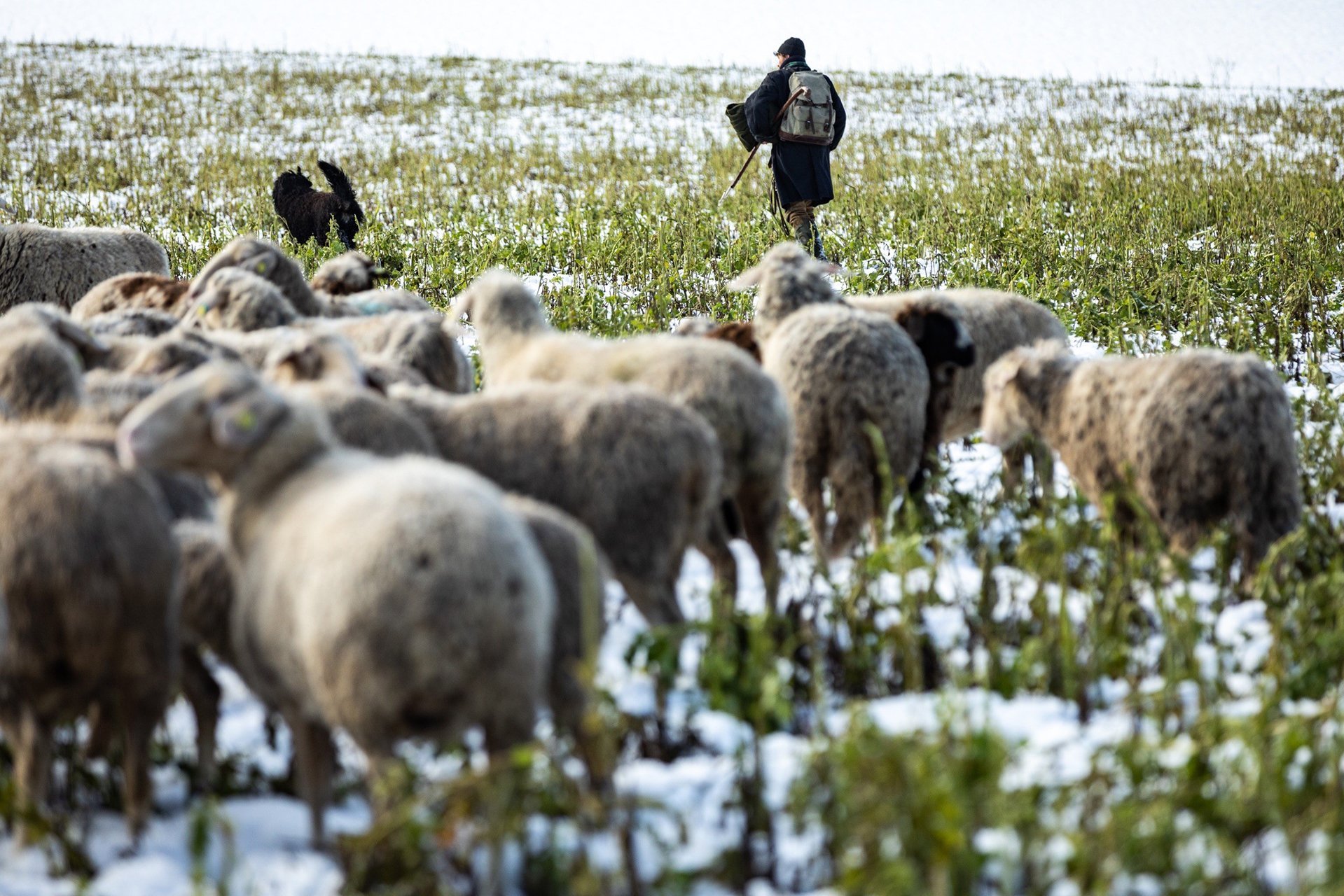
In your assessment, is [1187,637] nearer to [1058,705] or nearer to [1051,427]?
[1058,705]

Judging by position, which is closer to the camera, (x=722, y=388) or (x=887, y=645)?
(x=887, y=645)

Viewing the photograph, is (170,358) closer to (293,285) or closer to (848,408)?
(293,285)

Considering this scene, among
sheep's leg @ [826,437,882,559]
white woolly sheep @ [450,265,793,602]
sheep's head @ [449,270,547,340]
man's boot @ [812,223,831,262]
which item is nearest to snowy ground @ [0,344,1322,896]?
white woolly sheep @ [450,265,793,602]

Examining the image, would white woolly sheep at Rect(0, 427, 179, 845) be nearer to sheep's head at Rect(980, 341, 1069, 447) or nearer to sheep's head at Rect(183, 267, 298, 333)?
sheep's head at Rect(183, 267, 298, 333)

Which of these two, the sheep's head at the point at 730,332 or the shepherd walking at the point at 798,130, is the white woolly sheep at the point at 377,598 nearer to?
the sheep's head at the point at 730,332

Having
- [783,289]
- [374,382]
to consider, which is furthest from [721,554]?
[783,289]

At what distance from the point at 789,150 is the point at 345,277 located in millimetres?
5173

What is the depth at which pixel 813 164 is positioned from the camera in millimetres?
11734

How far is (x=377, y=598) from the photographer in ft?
8.70

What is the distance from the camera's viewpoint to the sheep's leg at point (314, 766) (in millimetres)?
3074

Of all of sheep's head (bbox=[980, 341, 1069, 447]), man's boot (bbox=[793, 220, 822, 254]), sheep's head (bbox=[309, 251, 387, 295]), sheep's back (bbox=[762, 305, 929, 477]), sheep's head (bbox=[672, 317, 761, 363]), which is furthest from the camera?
man's boot (bbox=[793, 220, 822, 254])

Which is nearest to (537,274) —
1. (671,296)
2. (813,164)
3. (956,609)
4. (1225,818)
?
(671,296)

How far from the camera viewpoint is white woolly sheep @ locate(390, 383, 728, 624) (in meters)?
3.80

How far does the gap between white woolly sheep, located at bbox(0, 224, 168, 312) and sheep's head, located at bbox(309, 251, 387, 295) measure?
2260 mm
